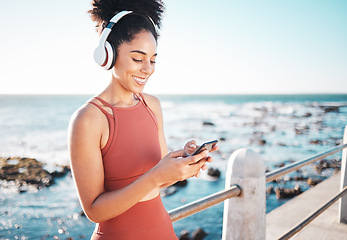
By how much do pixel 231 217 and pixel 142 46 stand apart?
4.69 feet

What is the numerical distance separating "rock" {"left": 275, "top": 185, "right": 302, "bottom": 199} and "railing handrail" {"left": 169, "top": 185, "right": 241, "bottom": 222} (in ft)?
29.5

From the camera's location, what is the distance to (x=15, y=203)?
10.7 meters

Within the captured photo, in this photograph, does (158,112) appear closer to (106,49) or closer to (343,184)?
(106,49)

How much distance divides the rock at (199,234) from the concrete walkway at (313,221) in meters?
2.95

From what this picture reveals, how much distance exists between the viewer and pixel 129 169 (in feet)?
3.91

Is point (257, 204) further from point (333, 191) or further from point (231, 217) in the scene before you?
point (333, 191)

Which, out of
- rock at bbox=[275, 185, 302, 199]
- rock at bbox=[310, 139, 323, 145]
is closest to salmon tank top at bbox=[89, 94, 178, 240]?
rock at bbox=[275, 185, 302, 199]

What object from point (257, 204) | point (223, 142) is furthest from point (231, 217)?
point (223, 142)

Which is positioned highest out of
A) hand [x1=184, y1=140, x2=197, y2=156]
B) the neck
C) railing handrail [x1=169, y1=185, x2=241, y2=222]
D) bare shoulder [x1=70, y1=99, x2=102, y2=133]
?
the neck

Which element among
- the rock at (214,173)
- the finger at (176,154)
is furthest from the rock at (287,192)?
the finger at (176,154)

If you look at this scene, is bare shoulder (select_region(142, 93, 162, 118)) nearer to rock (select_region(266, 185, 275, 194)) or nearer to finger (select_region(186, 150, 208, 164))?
finger (select_region(186, 150, 208, 164))

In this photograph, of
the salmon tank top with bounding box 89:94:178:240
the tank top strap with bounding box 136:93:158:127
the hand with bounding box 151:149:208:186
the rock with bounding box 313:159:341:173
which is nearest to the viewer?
the hand with bounding box 151:149:208:186

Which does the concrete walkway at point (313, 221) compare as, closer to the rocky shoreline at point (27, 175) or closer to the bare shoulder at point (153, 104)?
the bare shoulder at point (153, 104)

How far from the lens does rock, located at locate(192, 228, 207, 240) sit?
763 cm
